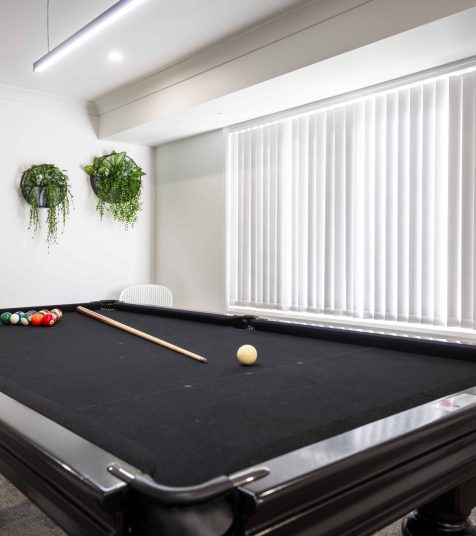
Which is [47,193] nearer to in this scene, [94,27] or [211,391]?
[94,27]

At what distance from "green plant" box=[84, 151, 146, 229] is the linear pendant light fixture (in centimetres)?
192

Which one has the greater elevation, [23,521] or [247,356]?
[247,356]

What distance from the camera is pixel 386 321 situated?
11.6 feet

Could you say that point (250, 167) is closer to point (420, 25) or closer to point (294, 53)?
point (294, 53)

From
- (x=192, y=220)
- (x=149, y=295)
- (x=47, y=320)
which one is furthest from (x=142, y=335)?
(x=192, y=220)

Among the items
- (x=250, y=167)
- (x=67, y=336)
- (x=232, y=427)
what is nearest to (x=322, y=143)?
(x=250, y=167)

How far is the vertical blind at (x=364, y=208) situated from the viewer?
316 centimetres

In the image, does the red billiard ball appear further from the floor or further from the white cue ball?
the white cue ball

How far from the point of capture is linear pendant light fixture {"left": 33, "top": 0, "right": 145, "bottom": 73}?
2289mm

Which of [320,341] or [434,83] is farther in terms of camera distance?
[434,83]

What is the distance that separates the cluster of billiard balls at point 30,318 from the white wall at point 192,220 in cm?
210

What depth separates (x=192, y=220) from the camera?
5.08m

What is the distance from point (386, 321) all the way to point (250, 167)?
6.01 feet

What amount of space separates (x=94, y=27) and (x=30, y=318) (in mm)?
1517
